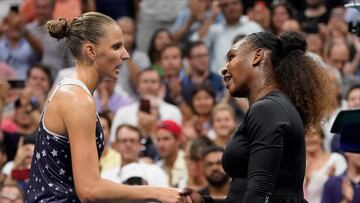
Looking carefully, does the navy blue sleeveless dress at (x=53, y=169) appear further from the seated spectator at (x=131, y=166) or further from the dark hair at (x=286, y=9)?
the dark hair at (x=286, y=9)

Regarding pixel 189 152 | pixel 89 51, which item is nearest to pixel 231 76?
pixel 89 51

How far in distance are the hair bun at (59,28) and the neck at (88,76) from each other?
0.61ft

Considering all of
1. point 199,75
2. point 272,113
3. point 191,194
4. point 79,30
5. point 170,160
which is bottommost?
point 170,160

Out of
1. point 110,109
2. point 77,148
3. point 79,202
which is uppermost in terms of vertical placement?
point 77,148

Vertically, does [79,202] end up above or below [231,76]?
below

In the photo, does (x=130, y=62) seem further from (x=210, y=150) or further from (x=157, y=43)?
(x=210, y=150)

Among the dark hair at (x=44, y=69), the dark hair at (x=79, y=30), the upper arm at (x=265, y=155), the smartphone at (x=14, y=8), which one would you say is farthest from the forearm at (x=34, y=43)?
the upper arm at (x=265, y=155)

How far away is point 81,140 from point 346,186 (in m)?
3.78

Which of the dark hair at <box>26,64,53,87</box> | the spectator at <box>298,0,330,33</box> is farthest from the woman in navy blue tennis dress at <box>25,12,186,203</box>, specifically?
the spectator at <box>298,0,330,33</box>

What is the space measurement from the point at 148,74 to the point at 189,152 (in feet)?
6.83

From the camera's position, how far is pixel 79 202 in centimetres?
480

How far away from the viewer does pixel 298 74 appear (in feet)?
15.8

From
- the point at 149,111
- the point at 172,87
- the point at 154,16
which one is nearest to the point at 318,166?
the point at 149,111

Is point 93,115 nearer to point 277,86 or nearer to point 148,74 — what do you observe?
point 277,86
